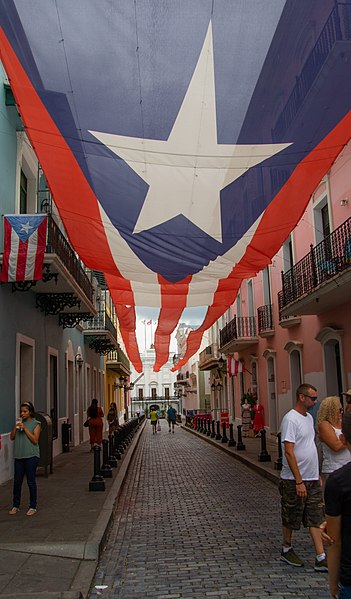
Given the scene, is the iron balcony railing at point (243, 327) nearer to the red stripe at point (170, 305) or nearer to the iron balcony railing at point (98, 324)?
the iron balcony railing at point (98, 324)

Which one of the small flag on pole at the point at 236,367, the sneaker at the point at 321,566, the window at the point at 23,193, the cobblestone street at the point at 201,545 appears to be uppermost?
the window at the point at 23,193

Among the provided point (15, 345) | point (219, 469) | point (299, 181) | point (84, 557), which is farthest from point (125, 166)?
point (219, 469)

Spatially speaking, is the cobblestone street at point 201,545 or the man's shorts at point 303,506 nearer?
the cobblestone street at point 201,545

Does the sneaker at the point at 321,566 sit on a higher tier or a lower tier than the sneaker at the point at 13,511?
lower

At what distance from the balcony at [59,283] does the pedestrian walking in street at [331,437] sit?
23.7ft

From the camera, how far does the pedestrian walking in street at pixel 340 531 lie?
9.11 ft

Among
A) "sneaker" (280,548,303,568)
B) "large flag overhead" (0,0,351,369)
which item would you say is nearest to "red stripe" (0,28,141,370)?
"large flag overhead" (0,0,351,369)

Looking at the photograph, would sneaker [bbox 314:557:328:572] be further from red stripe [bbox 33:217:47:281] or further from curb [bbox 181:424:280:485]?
red stripe [bbox 33:217:47:281]

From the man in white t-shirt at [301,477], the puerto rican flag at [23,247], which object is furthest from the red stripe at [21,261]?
the man in white t-shirt at [301,477]

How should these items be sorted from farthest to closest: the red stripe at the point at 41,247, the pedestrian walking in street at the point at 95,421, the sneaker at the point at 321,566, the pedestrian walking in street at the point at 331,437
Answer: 1. the pedestrian walking in street at the point at 95,421
2. the red stripe at the point at 41,247
3. the pedestrian walking in street at the point at 331,437
4. the sneaker at the point at 321,566

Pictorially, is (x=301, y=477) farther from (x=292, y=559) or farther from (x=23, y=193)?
(x=23, y=193)

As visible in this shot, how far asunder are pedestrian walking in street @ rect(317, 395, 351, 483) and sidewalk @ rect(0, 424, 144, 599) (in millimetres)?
2667

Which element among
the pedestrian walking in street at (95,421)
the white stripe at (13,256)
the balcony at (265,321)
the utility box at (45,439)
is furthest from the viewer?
the balcony at (265,321)

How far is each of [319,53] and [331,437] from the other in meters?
3.77
